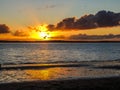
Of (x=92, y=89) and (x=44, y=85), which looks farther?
(x=44, y=85)

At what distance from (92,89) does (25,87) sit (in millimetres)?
4884

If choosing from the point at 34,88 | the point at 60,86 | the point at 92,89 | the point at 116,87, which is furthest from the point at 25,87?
the point at 116,87

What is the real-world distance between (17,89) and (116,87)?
22.7 feet

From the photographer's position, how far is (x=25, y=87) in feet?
80.0

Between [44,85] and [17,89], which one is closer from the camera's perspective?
[17,89]

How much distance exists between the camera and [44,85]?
2541 cm

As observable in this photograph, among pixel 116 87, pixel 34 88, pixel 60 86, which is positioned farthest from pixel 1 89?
pixel 116 87

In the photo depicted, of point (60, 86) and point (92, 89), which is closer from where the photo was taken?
point (92, 89)

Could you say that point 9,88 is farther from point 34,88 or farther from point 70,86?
point 70,86

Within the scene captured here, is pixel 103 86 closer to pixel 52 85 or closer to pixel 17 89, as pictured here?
pixel 52 85

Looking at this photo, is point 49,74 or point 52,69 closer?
point 49,74

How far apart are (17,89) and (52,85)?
2.87 meters

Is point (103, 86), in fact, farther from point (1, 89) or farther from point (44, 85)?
point (1, 89)

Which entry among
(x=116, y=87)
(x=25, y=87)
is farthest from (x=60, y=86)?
(x=116, y=87)
